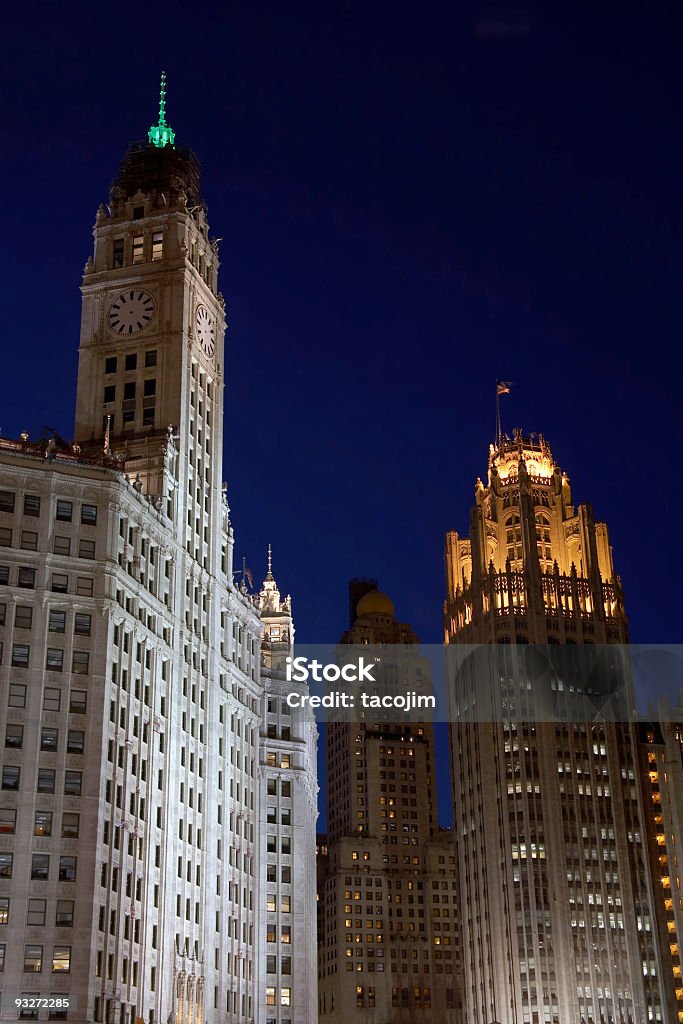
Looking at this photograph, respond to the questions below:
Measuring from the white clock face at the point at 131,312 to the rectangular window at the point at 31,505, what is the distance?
34.7 metres

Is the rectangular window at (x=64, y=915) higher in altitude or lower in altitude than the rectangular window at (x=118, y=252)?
lower

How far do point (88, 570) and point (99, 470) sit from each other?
9042mm

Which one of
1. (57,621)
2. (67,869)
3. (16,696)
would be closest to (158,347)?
(57,621)

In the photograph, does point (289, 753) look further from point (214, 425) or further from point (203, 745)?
point (214, 425)

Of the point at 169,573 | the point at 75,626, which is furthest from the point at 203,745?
the point at 75,626

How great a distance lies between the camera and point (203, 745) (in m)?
131

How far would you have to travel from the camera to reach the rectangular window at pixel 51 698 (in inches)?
4168

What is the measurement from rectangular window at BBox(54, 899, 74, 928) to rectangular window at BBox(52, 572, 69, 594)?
2532 centimetres

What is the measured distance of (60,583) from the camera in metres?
111

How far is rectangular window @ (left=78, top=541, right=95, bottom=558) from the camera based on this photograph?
113 meters

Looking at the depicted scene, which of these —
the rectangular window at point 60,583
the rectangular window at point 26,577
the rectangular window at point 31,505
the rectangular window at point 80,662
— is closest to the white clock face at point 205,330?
the rectangular window at point 31,505

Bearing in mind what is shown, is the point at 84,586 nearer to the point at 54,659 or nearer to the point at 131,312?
the point at 54,659

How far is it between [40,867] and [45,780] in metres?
6.74

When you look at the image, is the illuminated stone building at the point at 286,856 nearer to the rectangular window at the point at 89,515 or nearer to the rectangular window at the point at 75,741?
the rectangular window at the point at 75,741
